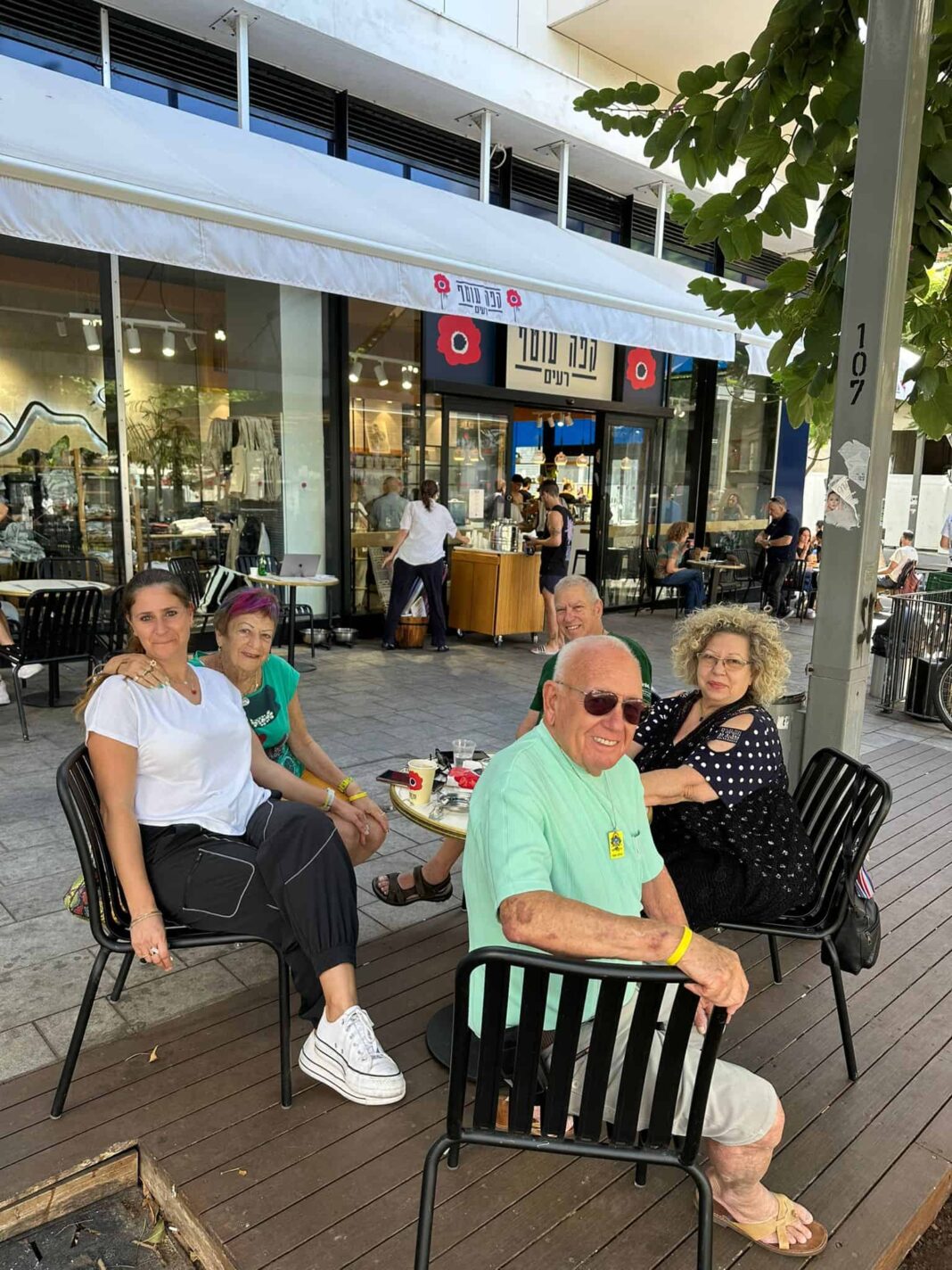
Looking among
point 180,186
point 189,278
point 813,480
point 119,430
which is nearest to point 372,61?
point 189,278

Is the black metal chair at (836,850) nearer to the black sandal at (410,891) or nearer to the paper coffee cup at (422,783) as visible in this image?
the paper coffee cup at (422,783)

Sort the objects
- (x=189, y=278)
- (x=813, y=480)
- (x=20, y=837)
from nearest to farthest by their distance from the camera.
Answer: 1. (x=20, y=837)
2. (x=189, y=278)
3. (x=813, y=480)

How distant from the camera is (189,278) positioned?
7441mm

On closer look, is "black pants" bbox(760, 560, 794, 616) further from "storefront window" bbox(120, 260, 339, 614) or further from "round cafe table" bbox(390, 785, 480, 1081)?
"round cafe table" bbox(390, 785, 480, 1081)

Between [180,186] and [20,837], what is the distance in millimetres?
2990

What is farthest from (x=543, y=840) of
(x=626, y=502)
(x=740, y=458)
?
(x=740, y=458)

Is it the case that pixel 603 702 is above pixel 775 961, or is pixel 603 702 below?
above

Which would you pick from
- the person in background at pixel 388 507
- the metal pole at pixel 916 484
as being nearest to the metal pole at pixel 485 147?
the person in background at pixel 388 507

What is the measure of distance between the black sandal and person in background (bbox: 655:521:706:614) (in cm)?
806

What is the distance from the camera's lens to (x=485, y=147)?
822cm

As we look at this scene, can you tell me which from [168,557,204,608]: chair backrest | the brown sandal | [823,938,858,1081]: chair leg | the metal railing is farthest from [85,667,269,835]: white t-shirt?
the metal railing

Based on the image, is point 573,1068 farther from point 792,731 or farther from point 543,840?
point 792,731

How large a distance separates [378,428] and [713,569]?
501cm

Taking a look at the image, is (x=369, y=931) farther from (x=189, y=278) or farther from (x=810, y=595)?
(x=810, y=595)
